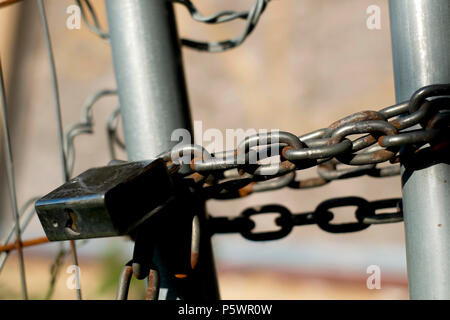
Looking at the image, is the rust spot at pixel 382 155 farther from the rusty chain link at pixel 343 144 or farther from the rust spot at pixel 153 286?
the rust spot at pixel 153 286

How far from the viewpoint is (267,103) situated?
264 cm

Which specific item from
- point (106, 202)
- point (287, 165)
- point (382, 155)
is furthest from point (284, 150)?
point (106, 202)

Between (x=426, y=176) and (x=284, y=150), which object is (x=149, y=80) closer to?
(x=284, y=150)

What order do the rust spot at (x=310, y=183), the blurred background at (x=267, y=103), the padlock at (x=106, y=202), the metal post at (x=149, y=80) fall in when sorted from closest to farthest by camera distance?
1. the padlock at (x=106, y=202)
2. the metal post at (x=149, y=80)
3. the rust spot at (x=310, y=183)
4. the blurred background at (x=267, y=103)

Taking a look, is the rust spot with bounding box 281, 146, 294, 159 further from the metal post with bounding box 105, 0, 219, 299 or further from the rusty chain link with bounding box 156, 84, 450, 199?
the metal post with bounding box 105, 0, 219, 299

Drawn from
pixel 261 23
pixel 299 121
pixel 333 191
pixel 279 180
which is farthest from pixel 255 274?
pixel 279 180

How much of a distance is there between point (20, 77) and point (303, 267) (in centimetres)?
228

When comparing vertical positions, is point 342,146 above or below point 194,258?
above

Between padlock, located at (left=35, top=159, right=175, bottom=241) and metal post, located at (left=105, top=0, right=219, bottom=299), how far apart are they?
0.28 feet

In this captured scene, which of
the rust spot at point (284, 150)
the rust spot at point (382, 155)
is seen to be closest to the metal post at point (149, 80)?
the rust spot at point (284, 150)

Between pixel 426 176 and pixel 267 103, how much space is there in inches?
81.9

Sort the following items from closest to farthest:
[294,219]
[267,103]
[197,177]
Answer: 1. [197,177]
2. [294,219]
3. [267,103]

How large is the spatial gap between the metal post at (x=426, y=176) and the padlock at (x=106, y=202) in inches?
13.0

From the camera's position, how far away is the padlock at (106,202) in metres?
0.55
